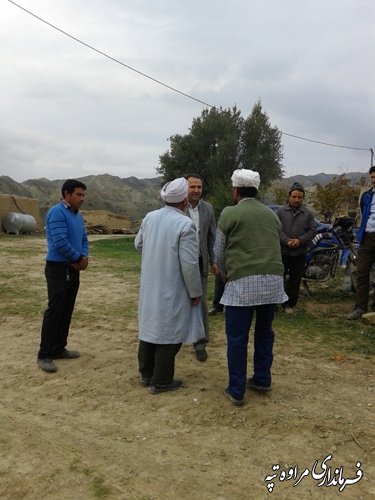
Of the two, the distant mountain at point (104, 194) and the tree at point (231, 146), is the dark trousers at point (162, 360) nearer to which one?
the tree at point (231, 146)

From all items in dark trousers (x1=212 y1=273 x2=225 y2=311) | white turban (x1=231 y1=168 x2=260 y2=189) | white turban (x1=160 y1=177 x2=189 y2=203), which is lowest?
dark trousers (x1=212 y1=273 x2=225 y2=311)

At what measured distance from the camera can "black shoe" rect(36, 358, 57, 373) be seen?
421cm

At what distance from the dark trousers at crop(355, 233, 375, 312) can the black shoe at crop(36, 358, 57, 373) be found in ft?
12.7

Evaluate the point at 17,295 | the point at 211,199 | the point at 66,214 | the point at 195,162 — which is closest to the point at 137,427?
the point at 66,214

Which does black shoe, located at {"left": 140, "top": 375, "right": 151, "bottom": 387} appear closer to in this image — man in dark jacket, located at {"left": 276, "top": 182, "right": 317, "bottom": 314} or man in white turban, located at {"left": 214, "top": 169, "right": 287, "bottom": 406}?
man in white turban, located at {"left": 214, "top": 169, "right": 287, "bottom": 406}

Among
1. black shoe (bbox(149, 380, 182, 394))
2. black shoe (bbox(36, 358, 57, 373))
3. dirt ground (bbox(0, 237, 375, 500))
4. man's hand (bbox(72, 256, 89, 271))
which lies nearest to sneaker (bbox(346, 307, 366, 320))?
dirt ground (bbox(0, 237, 375, 500))

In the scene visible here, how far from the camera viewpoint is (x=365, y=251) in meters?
5.96

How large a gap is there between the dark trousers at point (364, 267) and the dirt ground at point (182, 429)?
4.77 ft

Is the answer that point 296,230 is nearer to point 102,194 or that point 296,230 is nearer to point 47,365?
point 47,365

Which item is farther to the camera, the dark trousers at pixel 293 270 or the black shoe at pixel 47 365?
the dark trousers at pixel 293 270

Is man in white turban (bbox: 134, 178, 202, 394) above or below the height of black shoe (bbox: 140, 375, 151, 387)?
above

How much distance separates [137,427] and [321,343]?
2.65m

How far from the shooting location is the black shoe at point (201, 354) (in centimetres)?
452

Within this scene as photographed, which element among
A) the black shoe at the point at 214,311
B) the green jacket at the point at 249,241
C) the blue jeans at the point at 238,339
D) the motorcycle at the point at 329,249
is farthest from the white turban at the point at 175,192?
the motorcycle at the point at 329,249
